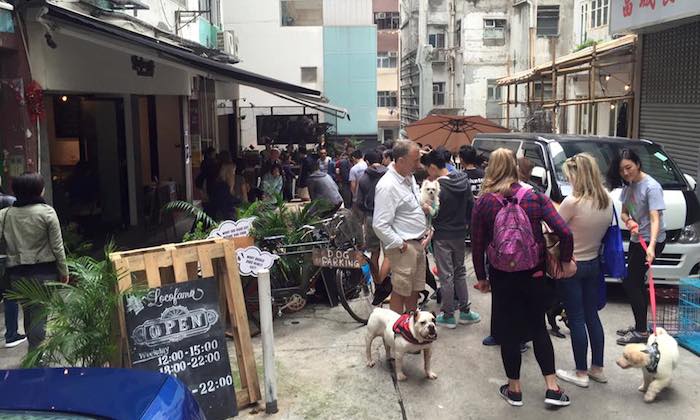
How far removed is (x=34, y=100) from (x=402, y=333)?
488 centimetres

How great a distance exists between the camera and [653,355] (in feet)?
14.7

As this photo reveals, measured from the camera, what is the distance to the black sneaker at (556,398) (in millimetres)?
4531

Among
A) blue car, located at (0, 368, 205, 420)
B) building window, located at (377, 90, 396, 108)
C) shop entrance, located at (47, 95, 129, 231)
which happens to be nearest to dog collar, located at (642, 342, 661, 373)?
A: blue car, located at (0, 368, 205, 420)

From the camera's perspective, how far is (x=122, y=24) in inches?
392

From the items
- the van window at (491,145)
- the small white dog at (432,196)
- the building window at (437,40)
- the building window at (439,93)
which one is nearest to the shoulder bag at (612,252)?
the small white dog at (432,196)

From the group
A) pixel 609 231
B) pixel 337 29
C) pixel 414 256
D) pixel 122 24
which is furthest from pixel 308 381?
pixel 337 29

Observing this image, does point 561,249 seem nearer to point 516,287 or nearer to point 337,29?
point 516,287

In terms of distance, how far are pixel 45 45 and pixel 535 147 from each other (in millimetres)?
6180

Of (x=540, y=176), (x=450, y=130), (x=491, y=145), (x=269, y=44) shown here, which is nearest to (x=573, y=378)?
(x=540, y=176)

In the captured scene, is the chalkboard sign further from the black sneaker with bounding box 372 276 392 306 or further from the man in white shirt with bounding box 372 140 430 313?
the black sneaker with bounding box 372 276 392 306

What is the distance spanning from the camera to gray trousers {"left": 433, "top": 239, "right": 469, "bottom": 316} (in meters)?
6.13

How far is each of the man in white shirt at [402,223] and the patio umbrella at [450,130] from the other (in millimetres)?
10726

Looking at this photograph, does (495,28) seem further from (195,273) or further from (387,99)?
(195,273)

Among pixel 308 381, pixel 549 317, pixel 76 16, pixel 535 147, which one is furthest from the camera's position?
pixel 535 147
